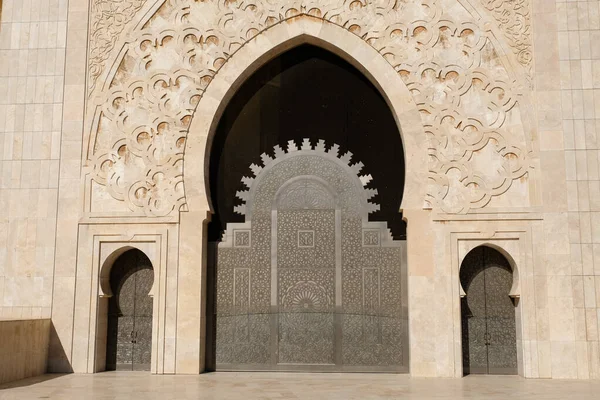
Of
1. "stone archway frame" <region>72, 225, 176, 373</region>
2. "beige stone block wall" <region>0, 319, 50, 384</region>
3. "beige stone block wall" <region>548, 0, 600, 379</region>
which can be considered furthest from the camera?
"stone archway frame" <region>72, 225, 176, 373</region>

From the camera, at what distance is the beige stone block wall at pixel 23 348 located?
7867 mm

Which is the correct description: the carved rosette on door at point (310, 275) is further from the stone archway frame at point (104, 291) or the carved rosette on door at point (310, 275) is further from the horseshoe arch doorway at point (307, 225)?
the stone archway frame at point (104, 291)

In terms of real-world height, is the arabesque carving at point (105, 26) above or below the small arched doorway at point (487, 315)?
above

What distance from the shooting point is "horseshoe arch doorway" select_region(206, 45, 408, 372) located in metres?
9.38

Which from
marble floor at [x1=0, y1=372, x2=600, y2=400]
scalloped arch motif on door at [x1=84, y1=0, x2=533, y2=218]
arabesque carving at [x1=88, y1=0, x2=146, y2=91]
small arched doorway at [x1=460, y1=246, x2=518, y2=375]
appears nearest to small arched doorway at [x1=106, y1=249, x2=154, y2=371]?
marble floor at [x1=0, y1=372, x2=600, y2=400]

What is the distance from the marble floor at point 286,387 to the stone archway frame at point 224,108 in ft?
3.15

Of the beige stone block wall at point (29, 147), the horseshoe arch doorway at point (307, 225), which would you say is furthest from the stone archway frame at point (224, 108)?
the beige stone block wall at point (29, 147)

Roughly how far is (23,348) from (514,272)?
6.54 metres

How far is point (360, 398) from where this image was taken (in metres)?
6.89

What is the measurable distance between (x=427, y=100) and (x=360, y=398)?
4349 mm

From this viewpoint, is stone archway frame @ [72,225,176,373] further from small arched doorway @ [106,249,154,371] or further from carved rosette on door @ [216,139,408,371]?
carved rosette on door @ [216,139,408,371]

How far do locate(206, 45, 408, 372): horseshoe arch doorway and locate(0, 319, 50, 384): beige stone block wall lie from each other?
89.0 inches

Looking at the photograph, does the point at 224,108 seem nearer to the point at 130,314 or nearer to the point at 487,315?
the point at 130,314

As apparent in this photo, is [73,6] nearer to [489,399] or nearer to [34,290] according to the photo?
[34,290]
